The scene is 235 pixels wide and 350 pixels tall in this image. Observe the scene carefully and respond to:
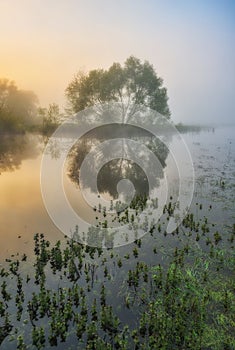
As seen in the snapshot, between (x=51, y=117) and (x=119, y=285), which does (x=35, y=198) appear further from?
(x=51, y=117)

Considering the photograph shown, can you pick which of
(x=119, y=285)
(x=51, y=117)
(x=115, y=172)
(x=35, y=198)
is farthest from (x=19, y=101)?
(x=119, y=285)

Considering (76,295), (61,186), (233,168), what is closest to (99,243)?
(76,295)

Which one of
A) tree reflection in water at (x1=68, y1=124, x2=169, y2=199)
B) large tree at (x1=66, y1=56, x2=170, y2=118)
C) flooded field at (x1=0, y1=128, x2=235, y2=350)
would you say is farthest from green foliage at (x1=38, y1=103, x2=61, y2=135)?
flooded field at (x1=0, y1=128, x2=235, y2=350)

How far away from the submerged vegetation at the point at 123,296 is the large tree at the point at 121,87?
47.4 metres

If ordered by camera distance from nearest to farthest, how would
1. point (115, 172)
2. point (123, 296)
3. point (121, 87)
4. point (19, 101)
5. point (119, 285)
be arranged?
point (123, 296), point (119, 285), point (115, 172), point (121, 87), point (19, 101)

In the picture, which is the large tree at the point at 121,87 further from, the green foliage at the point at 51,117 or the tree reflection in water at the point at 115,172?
the tree reflection in water at the point at 115,172

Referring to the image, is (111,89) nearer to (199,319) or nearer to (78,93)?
(78,93)

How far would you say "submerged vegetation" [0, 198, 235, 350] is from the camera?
275 inches

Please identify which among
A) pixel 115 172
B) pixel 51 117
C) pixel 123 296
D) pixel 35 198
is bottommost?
pixel 123 296

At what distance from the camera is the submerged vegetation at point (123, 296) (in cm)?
699

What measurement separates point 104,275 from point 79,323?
9.60 ft

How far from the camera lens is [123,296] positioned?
8883mm

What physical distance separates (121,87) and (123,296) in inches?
2053

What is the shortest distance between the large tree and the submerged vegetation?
47370 mm
